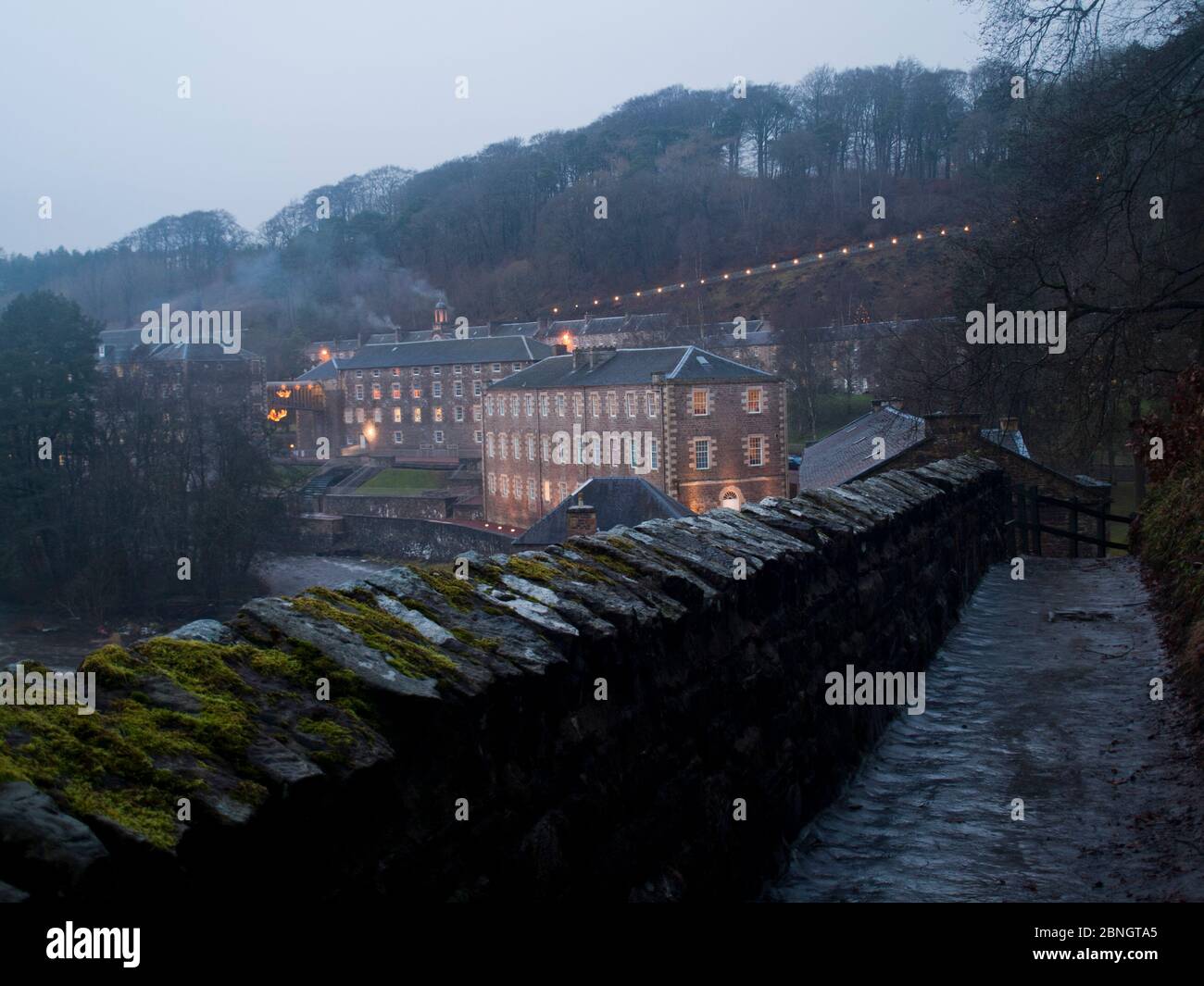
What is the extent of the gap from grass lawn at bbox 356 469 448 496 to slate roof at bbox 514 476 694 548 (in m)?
36.0

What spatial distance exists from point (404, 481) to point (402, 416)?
16.0m

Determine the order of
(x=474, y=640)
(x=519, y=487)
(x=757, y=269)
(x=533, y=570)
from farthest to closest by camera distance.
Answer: (x=757, y=269)
(x=519, y=487)
(x=533, y=570)
(x=474, y=640)

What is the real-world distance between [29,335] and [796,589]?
176 ft

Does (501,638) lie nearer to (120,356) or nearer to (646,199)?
(120,356)

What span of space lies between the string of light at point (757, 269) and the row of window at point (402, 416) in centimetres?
2579

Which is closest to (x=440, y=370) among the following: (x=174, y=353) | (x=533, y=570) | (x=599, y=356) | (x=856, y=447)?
(x=174, y=353)

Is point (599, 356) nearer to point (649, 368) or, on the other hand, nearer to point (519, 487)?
point (649, 368)

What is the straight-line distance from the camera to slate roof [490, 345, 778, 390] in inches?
2196

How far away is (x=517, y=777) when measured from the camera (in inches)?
134

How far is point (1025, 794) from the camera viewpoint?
6.14 m

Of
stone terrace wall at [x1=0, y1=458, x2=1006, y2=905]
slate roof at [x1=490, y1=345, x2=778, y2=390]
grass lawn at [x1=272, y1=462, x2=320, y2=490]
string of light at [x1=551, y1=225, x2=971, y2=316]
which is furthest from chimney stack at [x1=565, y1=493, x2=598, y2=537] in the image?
string of light at [x1=551, y1=225, x2=971, y2=316]

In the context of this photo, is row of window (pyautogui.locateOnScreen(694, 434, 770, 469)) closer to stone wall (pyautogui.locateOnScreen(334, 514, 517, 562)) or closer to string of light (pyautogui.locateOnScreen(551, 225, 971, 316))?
stone wall (pyautogui.locateOnScreen(334, 514, 517, 562))

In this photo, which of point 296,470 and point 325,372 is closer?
point 296,470
